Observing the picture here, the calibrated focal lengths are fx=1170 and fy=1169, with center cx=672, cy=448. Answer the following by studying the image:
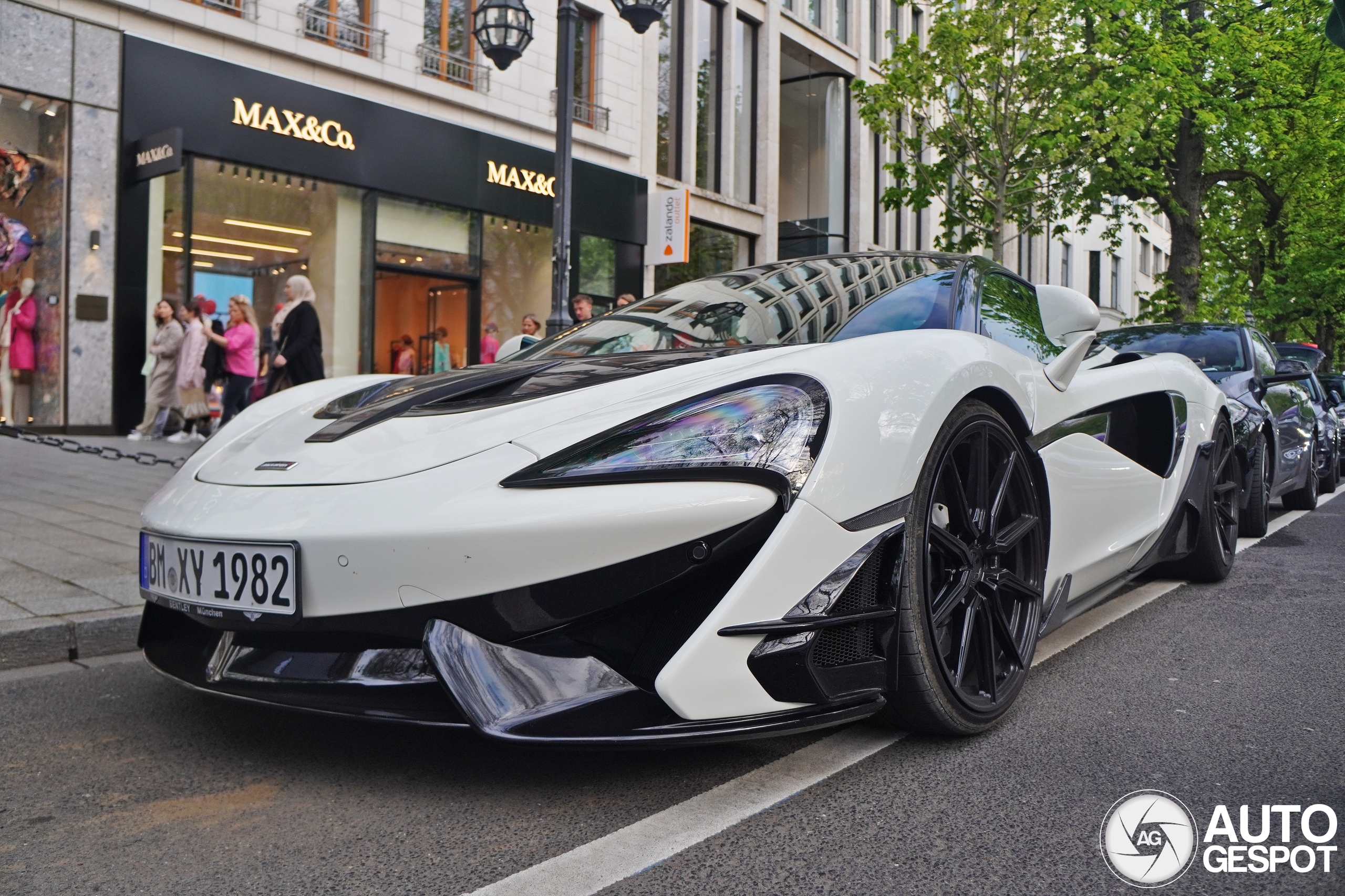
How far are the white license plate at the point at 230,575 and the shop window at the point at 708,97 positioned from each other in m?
18.4

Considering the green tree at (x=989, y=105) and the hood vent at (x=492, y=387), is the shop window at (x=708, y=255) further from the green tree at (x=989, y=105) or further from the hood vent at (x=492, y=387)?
the hood vent at (x=492, y=387)

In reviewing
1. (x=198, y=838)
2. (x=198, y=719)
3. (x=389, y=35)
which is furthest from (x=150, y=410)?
(x=198, y=838)

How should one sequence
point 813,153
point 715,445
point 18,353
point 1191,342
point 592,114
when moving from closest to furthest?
point 715,445, point 1191,342, point 18,353, point 592,114, point 813,153

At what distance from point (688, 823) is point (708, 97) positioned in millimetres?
19550

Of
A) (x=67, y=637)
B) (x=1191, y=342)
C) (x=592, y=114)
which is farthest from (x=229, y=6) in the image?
(x=67, y=637)

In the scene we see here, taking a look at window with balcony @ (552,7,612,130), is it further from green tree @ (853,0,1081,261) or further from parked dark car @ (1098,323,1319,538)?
parked dark car @ (1098,323,1319,538)

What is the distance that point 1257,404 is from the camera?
636cm

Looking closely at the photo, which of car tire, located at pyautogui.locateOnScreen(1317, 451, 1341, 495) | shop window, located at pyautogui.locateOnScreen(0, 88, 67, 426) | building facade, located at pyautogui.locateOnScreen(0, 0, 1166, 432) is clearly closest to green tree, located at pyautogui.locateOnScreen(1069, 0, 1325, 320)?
building facade, located at pyautogui.locateOnScreen(0, 0, 1166, 432)

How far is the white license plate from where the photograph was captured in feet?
7.45

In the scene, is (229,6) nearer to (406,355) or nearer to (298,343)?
(406,355)

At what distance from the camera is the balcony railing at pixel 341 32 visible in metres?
13.6

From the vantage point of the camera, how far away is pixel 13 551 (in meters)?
5.06

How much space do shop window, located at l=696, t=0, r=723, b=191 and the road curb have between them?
17348mm

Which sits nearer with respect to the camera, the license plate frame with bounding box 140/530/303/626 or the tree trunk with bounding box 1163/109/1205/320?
the license plate frame with bounding box 140/530/303/626
